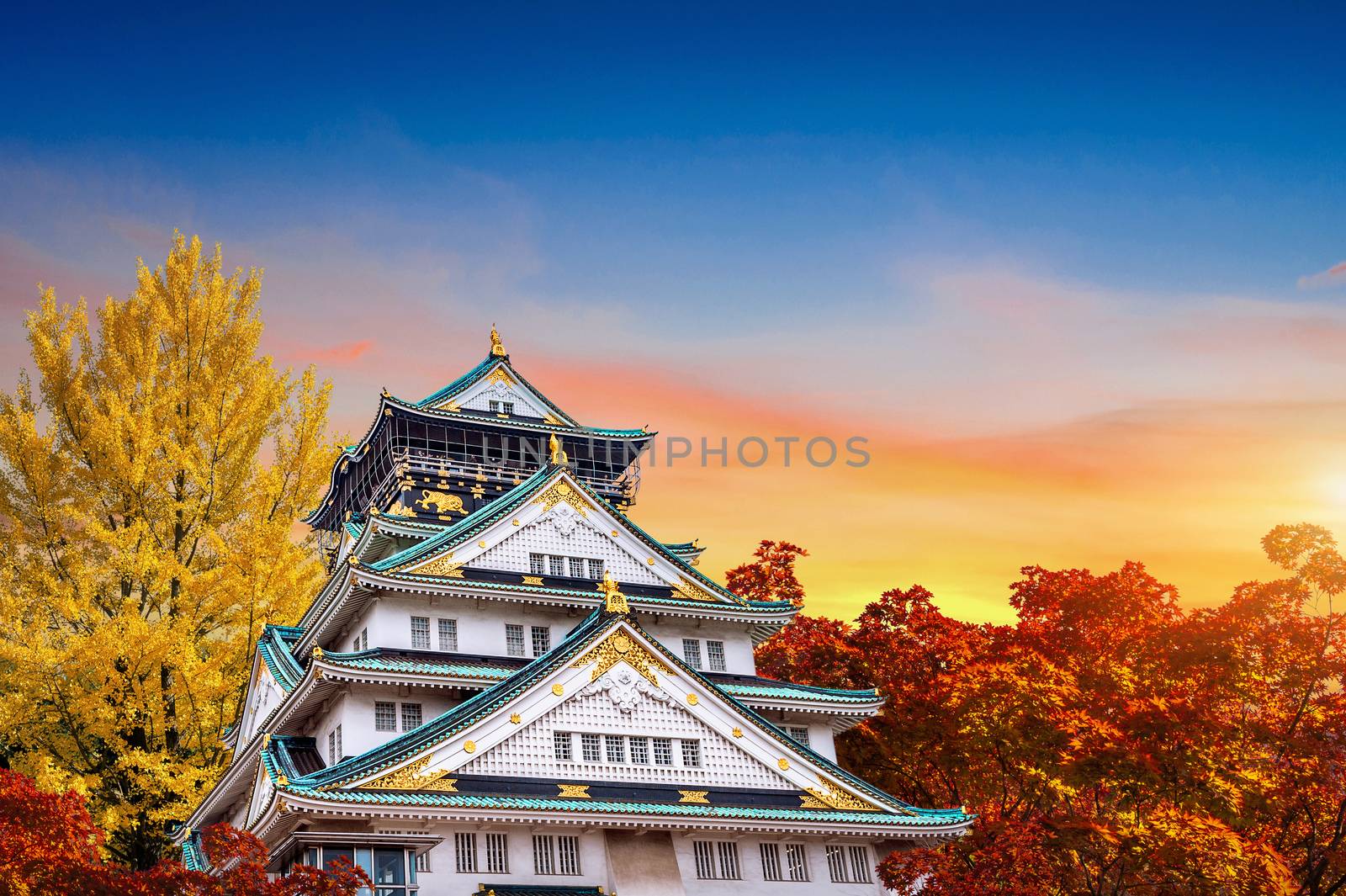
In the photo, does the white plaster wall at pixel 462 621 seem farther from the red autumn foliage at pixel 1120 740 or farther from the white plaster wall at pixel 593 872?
the red autumn foliage at pixel 1120 740

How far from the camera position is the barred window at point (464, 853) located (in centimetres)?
2506

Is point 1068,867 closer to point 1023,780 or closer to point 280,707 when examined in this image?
point 1023,780

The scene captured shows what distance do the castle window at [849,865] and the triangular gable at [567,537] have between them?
7.86 meters

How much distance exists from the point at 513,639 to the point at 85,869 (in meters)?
13.0

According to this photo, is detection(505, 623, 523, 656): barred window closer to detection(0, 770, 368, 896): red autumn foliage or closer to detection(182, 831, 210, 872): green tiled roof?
detection(182, 831, 210, 872): green tiled roof

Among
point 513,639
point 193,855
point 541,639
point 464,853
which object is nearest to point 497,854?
point 464,853

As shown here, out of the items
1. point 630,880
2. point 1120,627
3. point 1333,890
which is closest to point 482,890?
point 630,880

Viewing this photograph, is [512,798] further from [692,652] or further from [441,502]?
[441,502]

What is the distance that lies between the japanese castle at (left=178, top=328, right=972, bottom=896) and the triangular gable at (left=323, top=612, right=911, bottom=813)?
0.04 meters

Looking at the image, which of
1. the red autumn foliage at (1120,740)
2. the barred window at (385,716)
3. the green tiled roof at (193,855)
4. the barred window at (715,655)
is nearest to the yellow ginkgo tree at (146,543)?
the green tiled roof at (193,855)

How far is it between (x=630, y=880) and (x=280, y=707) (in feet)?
31.4

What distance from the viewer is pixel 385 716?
28547 mm

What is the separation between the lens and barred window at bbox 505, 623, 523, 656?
3189 centimetres

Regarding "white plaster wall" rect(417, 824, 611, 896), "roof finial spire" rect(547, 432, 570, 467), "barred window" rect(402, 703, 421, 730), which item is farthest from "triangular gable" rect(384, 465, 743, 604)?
"white plaster wall" rect(417, 824, 611, 896)
